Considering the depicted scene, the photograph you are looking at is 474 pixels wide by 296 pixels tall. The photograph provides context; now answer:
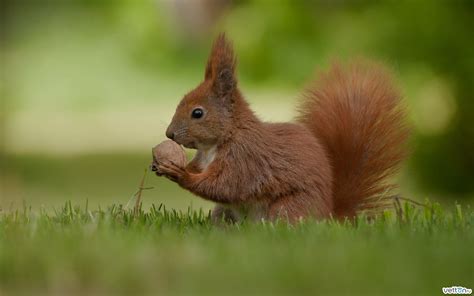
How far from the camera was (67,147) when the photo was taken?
13305 mm

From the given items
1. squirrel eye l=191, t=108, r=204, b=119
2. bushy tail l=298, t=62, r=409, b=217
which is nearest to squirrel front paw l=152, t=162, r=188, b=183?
squirrel eye l=191, t=108, r=204, b=119

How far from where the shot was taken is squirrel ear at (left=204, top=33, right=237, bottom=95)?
451 cm

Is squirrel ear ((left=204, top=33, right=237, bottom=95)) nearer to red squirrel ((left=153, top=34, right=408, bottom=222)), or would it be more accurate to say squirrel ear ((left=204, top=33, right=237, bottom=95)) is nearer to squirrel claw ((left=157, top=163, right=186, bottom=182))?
red squirrel ((left=153, top=34, right=408, bottom=222))

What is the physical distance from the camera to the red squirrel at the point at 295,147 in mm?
4422

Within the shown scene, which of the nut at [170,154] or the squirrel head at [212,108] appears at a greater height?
the squirrel head at [212,108]

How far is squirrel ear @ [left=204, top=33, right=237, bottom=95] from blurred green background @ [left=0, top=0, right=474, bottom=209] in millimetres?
4324

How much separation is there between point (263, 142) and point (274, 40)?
1059cm

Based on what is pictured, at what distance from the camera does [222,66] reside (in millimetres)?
4527

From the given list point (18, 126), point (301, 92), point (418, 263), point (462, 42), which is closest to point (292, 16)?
point (18, 126)

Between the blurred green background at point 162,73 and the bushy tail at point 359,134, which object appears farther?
the blurred green background at point 162,73

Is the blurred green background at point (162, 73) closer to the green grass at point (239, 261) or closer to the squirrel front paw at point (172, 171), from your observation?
the squirrel front paw at point (172, 171)

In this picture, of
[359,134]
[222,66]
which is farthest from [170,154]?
[359,134]

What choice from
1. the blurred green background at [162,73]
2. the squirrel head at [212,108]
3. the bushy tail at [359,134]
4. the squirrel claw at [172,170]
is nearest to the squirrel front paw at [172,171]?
the squirrel claw at [172,170]

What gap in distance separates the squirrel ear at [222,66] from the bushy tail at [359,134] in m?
0.53
